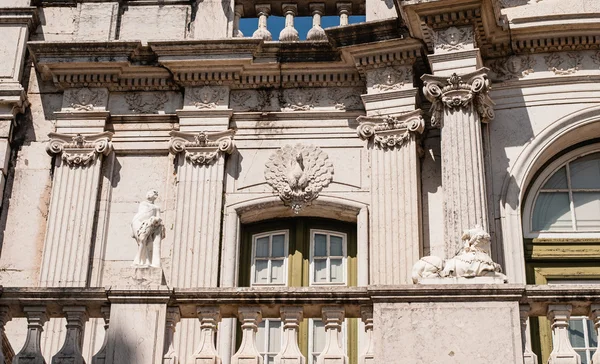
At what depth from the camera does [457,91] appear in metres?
15.2

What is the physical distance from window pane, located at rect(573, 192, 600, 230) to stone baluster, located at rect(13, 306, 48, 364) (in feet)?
25.7

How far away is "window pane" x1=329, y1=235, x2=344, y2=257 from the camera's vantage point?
16016mm

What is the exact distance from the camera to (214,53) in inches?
651

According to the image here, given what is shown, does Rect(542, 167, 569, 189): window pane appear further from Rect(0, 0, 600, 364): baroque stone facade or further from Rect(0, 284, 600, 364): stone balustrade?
Rect(0, 284, 600, 364): stone balustrade

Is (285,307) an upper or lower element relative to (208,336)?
upper

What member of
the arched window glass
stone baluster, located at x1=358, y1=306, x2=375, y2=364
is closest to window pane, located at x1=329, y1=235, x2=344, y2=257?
the arched window glass

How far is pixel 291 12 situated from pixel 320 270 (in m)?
4.28

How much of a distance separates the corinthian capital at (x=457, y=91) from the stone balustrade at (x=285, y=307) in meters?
4.51

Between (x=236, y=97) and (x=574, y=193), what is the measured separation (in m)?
5.11

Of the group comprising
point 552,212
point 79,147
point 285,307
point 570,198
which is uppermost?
point 79,147

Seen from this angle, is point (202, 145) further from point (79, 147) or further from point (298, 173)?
point (79, 147)

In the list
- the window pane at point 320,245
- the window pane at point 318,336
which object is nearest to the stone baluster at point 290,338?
the window pane at point 318,336

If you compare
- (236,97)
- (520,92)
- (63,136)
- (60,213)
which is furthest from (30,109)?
(520,92)

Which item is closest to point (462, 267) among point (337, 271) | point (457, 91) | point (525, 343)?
point (525, 343)
